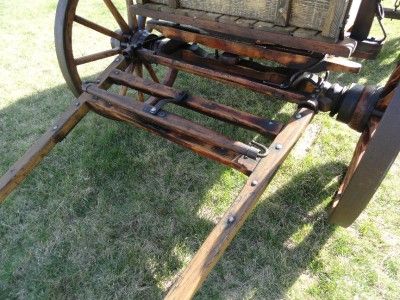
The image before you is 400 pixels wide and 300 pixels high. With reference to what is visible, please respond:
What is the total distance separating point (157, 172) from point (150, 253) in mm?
730

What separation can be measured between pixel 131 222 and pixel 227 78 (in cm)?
117

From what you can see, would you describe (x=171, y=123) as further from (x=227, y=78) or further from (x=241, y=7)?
(x=241, y=7)

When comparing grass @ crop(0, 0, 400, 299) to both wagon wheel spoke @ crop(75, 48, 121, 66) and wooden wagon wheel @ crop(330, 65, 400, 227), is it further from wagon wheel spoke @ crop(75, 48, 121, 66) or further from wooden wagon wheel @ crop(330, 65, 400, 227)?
wagon wheel spoke @ crop(75, 48, 121, 66)

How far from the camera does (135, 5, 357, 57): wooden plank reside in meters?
1.85

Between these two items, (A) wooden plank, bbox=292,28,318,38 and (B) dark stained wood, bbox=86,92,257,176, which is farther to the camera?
(A) wooden plank, bbox=292,28,318,38

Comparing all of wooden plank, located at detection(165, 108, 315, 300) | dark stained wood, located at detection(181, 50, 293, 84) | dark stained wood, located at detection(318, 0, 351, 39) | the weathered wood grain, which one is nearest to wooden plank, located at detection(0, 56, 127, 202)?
dark stained wood, located at detection(181, 50, 293, 84)

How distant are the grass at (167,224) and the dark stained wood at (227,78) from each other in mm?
741

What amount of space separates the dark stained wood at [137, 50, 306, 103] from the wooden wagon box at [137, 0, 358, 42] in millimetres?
351

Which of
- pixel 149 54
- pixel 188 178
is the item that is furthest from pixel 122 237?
pixel 149 54

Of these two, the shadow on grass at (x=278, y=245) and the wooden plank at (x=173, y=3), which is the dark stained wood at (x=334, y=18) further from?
the shadow on grass at (x=278, y=245)

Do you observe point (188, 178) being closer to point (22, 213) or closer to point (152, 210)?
point (152, 210)

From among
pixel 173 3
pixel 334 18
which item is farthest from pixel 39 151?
pixel 334 18

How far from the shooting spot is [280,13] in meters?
1.90

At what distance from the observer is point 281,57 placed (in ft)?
7.14
